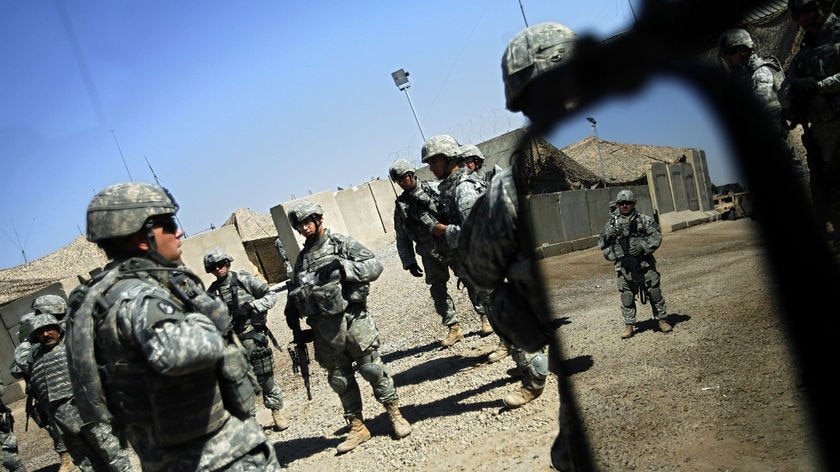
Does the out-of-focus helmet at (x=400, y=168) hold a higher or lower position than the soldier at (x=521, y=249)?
higher

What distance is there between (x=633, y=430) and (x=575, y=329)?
301 mm

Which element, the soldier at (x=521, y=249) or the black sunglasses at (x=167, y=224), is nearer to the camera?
the soldier at (x=521, y=249)

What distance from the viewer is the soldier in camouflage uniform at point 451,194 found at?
14.4 ft

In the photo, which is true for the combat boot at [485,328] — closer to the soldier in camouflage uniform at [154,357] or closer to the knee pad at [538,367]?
the knee pad at [538,367]

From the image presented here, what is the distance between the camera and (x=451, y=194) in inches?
181

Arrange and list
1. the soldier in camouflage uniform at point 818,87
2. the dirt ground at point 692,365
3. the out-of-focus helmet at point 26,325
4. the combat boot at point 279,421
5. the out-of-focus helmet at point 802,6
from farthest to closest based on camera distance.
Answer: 1. the out-of-focus helmet at point 26,325
2. the combat boot at point 279,421
3. the soldier in camouflage uniform at point 818,87
4. the out-of-focus helmet at point 802,6
5. the dirt ground at point 692,365

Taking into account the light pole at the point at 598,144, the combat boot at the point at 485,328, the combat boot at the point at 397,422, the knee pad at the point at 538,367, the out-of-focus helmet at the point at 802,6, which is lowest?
the combat boot at the point at 397,422

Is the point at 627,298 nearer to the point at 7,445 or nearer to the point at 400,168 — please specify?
the point at 400,168

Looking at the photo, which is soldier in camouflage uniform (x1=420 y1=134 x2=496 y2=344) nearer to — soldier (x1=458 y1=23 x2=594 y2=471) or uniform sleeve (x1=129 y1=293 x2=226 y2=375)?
soldier (x1=458 y1=23 x2=594 y2=471)

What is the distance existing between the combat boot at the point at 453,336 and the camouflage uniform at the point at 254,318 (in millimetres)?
2355

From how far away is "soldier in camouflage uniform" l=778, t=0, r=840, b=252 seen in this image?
2.95 m

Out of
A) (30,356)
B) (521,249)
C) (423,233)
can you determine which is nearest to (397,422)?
(423,233)

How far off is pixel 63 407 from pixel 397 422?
4.30 m

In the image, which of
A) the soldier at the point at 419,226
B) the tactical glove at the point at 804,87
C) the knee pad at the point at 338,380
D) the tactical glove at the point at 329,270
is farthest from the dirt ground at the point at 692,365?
the soldier at the point at 419,226
